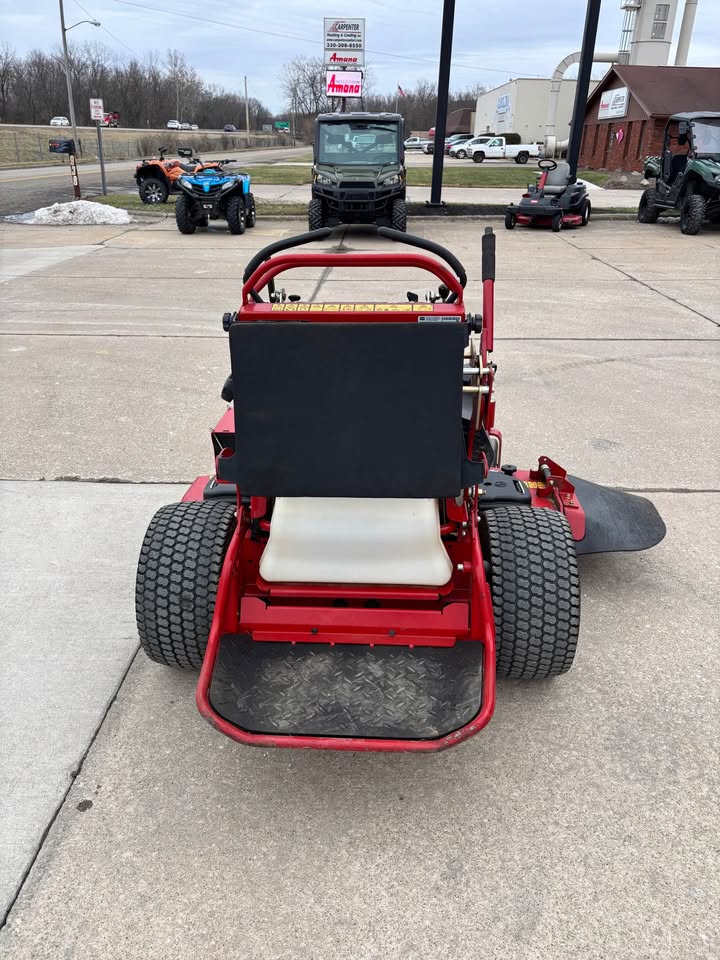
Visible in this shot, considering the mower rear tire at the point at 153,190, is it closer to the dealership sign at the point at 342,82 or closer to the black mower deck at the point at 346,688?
the dealership sign at the point at 342,82

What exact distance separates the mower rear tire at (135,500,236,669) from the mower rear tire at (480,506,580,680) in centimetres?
88

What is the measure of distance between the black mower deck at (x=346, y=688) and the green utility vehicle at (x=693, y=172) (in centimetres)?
1256

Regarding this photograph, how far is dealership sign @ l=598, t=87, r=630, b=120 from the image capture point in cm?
2702

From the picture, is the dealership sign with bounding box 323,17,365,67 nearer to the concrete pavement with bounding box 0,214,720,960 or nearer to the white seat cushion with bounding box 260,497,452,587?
the concrete pavement with bounding box 0,214,720,960

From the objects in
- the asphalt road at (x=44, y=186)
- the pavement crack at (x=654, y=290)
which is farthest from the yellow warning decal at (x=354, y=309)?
the asphalt road at (x=44, y=186)

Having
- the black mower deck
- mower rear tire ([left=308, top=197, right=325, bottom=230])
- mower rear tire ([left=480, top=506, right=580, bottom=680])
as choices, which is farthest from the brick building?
the black mower deck

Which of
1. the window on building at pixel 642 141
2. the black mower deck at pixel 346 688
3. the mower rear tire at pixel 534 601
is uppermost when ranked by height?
the window on building at pixel 642 141

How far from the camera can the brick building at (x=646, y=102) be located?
82.3 ft

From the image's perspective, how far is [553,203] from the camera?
527 inches

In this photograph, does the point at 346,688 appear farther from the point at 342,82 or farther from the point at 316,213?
the point at 342,82

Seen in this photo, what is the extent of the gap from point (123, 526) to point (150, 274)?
22.1ft

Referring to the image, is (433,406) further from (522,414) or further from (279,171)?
(279,171)

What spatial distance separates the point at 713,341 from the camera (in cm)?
657

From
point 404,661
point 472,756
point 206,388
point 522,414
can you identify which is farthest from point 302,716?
point 206,388
